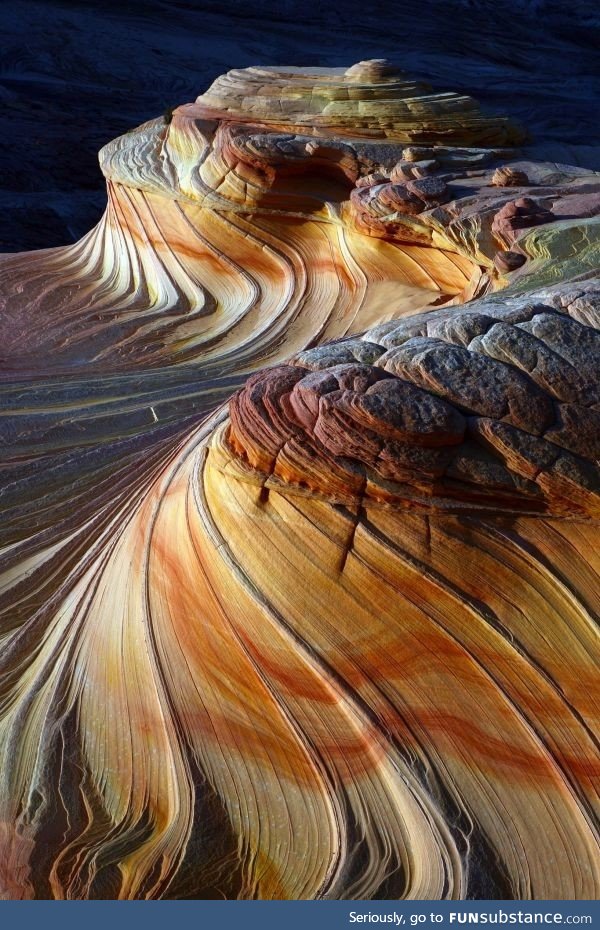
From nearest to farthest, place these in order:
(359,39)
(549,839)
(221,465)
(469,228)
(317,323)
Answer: (549,839) < (221,465) < (469,228) < (317,323) < (359,39)

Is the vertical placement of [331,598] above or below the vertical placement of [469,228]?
below

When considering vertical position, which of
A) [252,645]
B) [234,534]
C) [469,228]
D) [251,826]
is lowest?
[251,826]

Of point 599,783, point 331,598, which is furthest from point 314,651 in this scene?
point 599,783

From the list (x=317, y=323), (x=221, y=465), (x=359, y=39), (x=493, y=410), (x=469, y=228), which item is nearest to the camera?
(x=493, y=410)

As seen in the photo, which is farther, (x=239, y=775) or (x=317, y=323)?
(x=317, y=323)

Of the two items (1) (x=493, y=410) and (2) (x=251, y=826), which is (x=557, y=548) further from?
(2) (x=251, y=826)

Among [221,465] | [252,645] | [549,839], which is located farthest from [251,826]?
[221,465]

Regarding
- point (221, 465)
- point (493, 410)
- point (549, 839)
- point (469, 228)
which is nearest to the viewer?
point (549, 839)

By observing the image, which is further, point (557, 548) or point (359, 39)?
point (359, 39)

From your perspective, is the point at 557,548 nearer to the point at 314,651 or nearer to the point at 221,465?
the point at 314,651
